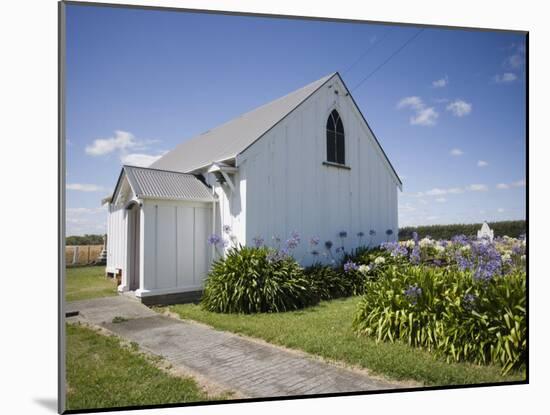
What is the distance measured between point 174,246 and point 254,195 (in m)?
1.95

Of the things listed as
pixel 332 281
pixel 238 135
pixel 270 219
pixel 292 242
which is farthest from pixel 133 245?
pixel 332 281

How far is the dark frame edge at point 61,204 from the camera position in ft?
12.0

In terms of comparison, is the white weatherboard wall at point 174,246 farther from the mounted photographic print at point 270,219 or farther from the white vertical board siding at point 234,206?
the white vertical board siding at point 234,206

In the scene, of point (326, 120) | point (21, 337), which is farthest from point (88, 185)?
point (326, 120)

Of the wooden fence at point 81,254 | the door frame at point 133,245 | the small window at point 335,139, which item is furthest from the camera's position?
the small window at point 335,139

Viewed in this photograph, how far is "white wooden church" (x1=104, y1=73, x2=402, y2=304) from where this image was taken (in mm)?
7371

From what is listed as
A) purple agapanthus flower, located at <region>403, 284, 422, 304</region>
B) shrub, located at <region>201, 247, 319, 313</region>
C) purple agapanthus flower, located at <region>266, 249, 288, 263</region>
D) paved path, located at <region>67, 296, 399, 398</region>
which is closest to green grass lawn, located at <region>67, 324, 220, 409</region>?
paved path, located at <region>67, 296, 399, 398</region>

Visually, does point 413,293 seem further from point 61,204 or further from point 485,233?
point 61,204

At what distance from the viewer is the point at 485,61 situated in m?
5.01

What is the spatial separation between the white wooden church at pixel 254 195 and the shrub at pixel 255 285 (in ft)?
2.06

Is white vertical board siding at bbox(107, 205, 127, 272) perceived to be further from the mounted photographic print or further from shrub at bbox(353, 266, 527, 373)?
shrub at bbox(353, 266, 527, 373)

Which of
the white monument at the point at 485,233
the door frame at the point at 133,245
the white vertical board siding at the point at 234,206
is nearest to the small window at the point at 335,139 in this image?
the white vertical board siding at the point at 234,206

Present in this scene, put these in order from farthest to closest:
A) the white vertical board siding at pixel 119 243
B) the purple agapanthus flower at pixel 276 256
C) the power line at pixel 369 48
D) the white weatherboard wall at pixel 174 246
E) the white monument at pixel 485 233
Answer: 1. the white vertical board siding at pixel 119 243
2. the white weatherboard wall at pixel 174 246
3. the purple agapanthus flower at pixel 276 256
4. the white monument at pixel 485 233
5. the power line at pixel 369 48

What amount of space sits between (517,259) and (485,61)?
2.68m
